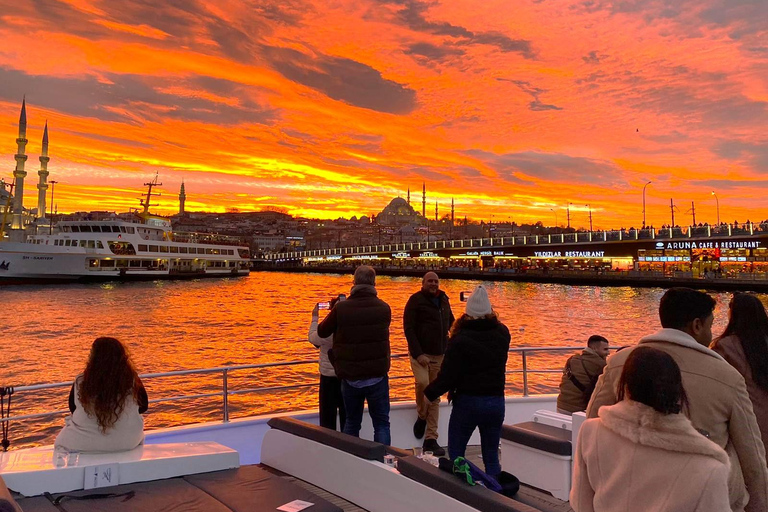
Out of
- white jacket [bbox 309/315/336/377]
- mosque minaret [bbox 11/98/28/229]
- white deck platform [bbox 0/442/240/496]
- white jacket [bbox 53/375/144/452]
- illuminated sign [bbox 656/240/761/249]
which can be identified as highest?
mosque minaret [bbox 11/98/28/229]

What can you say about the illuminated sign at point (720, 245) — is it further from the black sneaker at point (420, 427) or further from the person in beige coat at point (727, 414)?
the person in beige coat at point (727, 414)

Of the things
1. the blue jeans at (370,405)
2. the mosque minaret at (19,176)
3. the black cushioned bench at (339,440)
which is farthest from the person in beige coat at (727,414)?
the mosque minaret at (19,176)

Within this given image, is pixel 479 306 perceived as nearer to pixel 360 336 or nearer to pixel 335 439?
pixel 360 336

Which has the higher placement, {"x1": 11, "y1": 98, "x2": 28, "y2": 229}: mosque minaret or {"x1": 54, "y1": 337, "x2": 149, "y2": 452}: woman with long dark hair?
{"x1": 11, "y1": 98, "x2": 28, "y2": 229}: mosque minaret

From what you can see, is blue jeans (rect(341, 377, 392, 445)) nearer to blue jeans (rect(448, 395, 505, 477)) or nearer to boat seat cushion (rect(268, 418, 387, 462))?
boat seat cushion (rect(268, 418, 387, 462))

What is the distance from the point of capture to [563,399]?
4.73 m

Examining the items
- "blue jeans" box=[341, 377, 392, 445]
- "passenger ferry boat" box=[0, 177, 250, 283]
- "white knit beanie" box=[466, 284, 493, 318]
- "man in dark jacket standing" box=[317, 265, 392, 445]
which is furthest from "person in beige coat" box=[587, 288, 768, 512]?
"passenger ferry boat" box=[0, 177, 250, 283]

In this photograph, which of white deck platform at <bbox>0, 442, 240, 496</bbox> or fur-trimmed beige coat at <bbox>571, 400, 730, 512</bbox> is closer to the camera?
fur-trimmed beige coat at <bbox>571, 400, 730, 512</bbox>

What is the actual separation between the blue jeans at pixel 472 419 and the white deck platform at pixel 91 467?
1.56 metres

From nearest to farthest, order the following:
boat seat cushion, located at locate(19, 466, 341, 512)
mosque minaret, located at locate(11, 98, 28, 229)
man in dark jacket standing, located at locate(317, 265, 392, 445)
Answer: boat seat cushion, located at locate(19, 466, 341, 512), man in dark jacket standing, located at locate(317, 265, 392, 445), mosque minaret, located at locate(11, 98, 28, 229)

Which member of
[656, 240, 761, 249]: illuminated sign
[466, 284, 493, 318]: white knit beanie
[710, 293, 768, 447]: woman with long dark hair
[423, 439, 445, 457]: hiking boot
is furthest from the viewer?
[656, 240, 761, 249]: illuminated sign

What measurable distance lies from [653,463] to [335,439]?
2.43m

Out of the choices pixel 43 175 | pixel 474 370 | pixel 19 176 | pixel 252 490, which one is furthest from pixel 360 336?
pixel 43 175

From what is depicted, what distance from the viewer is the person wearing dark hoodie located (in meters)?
3.46
